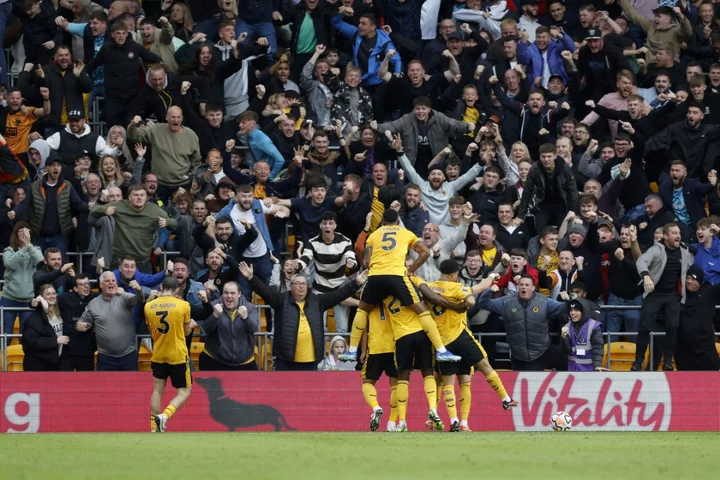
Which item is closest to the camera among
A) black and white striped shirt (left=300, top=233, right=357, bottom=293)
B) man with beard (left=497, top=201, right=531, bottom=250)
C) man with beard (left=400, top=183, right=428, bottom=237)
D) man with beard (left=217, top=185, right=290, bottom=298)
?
black and white striped shirt (left=300, top=233, right=357, bottom=293)

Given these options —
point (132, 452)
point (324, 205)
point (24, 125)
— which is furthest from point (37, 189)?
point (132, 452)

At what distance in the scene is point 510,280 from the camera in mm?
20219

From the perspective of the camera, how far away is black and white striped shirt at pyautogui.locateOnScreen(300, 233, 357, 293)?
806 inches

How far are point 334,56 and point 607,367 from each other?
7.23 metres

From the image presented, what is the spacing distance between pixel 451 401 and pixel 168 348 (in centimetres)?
365

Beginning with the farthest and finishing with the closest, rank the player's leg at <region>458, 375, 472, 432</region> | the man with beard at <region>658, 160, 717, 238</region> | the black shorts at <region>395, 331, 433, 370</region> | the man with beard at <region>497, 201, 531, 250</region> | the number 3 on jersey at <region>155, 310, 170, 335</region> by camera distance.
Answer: the man with beard at <region>658, 160, 717, 238</region>, the man with beard at <region>497, 201, 531, 250</region>, the number 3 on jersey at <region>155, 310, 170, 335</region>, the player's leg at <region>458, 375, 472, 432</region>, the black shorts at <region>395, 331, 433, 370</region>

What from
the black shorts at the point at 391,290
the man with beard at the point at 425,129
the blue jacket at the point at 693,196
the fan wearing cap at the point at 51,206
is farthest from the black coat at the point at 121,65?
the blue jacket at the point at 693,196

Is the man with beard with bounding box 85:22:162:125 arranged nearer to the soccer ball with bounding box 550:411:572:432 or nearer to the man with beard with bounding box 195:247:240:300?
the man with beard with bounding box 195:247:240:300

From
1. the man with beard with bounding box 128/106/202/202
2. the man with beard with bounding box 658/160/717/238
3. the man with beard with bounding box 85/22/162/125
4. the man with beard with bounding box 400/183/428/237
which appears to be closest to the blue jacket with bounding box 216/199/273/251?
the man with beard with bounding box 128/106/202/202

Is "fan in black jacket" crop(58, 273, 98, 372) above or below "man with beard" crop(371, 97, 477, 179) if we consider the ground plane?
below

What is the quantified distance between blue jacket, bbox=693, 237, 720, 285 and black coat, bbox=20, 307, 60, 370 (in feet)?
30.7

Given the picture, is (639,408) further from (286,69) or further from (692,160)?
(286,69)

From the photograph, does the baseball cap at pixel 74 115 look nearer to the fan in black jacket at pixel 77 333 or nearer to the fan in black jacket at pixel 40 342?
the fan in black jacket at pixel 77 333

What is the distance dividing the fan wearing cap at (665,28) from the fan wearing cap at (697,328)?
6098 millimetres
